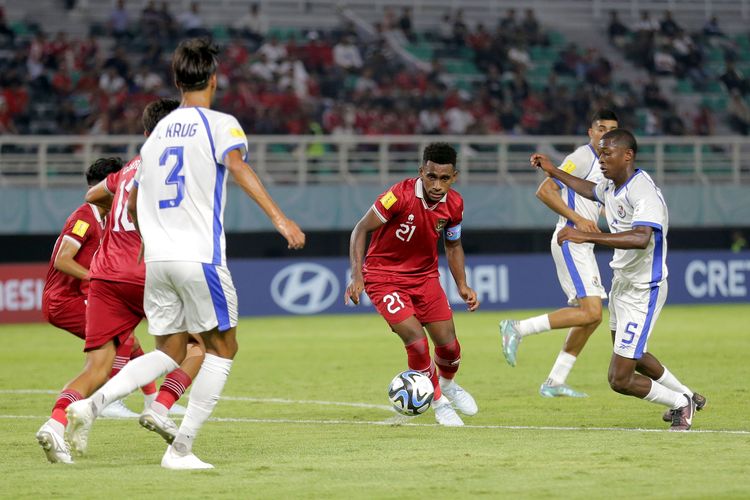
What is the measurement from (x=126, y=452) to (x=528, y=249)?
2275 cm

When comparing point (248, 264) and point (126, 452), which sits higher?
point (126, 452)

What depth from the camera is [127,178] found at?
8.45 m

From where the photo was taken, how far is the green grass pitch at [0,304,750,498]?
22.4 feet

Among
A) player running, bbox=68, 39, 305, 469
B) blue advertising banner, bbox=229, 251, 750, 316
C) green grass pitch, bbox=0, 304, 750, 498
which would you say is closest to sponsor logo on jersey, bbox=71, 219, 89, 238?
green grass pitch, bbox=0, 304, 750, 498

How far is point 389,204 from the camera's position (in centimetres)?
994

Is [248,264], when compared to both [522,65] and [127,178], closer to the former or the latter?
[522,65]

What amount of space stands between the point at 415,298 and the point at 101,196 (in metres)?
2.61

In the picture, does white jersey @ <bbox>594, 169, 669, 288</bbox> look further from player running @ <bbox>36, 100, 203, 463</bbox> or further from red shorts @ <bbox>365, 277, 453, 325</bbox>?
player running @ <bbox>36, 100, 203, 463</bbox>

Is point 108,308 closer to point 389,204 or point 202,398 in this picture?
point 202,398

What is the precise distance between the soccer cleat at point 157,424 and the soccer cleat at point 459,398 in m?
3.24

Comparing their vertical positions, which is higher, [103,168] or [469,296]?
[103,168]

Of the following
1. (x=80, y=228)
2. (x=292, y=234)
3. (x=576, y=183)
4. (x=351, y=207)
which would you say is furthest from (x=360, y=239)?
(x=351, y=207)

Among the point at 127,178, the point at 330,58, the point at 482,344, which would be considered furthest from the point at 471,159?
the point at 127,178

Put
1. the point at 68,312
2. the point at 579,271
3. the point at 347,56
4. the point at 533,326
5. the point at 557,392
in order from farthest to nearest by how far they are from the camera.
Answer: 1. the point at 347,56
2. the point at 579,271
3. the point at 533,326
4. the point at 557,392
5. the point at 68,312
